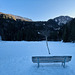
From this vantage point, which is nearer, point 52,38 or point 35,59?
point 35,59

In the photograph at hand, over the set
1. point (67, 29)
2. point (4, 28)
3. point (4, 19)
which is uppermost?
point (4, 19)

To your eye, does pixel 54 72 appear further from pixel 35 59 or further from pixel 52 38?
pixel 52 38

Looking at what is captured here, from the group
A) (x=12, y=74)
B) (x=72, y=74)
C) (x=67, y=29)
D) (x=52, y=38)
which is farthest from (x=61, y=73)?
(x=52, y=38)

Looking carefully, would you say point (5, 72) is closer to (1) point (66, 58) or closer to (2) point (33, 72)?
(2) point (33, 72)

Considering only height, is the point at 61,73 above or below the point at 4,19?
below

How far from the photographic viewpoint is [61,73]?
213 cm

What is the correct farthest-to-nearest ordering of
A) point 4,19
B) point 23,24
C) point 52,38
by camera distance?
point 23,24
point 4,19
point 52,38

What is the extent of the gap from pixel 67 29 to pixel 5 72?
19953 mm

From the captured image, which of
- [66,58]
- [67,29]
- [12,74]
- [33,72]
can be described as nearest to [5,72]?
[12,74]

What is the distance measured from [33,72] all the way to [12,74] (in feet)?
2.98

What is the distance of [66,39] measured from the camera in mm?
16547

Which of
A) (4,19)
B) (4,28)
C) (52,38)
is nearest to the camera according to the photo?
(52,38)

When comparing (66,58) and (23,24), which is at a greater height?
(23,24)

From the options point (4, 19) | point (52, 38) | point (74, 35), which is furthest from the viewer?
point (4, 19)
